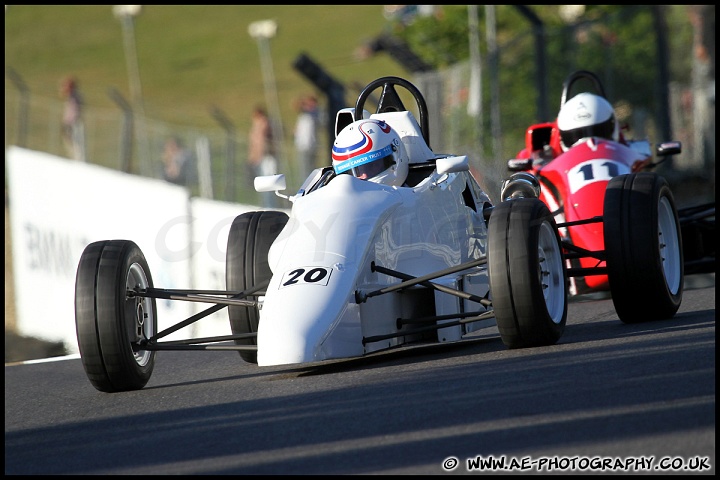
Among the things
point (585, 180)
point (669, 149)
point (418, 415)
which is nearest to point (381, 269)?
point (418, 415)

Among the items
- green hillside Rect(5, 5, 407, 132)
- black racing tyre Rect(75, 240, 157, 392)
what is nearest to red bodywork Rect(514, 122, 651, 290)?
black racing tyre Rect(75, 240, 157, 392)

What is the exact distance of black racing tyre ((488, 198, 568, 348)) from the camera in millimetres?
7379

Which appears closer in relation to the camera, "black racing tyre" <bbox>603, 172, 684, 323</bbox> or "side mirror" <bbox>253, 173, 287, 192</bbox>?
"black racing tyre" <bbox>603, 172, 684, 323</bbox>

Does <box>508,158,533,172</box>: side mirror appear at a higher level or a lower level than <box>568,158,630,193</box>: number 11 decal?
higher

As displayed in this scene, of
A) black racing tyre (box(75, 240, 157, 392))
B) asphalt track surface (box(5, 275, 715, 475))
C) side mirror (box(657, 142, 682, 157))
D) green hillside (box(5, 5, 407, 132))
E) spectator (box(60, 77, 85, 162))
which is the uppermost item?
green hillside (box(5, 5, 407, 132))

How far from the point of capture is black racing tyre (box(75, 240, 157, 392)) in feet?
25.2

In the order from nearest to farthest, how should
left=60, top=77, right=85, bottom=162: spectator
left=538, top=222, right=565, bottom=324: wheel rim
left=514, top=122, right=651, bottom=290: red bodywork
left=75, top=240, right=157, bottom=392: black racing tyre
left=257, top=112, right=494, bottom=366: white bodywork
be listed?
left=257, top=112, right=494, bottom=366: white bodywork
left=75, top=240, right=157, bottom=392: black racing tyre
left=538, top=222, right=565, bottom=324: wheel rim
left=514, top=122, right=651, bottom=290: red bodywork
left=60, top=77, right=85, bottom=162: spectator

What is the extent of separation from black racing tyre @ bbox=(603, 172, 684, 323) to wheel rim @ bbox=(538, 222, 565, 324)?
0.33 meters

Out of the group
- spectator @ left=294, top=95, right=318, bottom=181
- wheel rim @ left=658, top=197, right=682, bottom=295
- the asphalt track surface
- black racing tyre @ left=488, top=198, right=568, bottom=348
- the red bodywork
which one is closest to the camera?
the asphalt track surface

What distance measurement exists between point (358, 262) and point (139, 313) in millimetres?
1599

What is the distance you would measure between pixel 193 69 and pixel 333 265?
205ft

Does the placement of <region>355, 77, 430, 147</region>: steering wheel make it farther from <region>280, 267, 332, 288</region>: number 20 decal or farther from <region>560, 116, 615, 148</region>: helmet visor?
<region>280, 267, 332, 288</region>: number 20 decal

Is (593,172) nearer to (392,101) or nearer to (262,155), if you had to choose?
(392,101)

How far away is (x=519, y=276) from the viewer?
7.37 m
